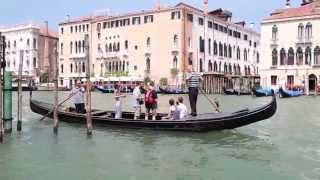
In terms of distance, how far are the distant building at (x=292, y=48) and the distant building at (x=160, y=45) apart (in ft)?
18.1

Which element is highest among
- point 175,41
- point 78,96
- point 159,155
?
point 175,41

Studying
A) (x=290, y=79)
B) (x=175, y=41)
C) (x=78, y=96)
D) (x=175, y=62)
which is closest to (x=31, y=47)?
(x=175, y=62)

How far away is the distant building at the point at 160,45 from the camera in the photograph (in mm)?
43688

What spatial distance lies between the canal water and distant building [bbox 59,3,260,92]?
2923 cm

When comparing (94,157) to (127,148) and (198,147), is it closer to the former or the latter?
(127,148)

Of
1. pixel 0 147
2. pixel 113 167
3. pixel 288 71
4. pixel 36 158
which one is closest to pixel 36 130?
pixel 0 147

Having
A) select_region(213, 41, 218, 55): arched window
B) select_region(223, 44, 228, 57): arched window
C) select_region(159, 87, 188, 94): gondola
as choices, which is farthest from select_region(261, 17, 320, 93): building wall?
select_region(223, 44, 228, 57): arched window

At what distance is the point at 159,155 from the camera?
877cm

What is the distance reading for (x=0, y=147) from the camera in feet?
30.8

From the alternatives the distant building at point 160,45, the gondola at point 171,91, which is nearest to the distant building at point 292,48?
the distant building at point 160,45

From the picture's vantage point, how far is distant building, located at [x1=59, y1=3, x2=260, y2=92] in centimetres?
4369

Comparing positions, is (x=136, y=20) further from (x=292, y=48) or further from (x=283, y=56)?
(x=292, y=48)

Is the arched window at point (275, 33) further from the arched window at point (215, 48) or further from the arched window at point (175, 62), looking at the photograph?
the arched window at point (175, 62)

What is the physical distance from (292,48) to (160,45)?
35.1 feet
